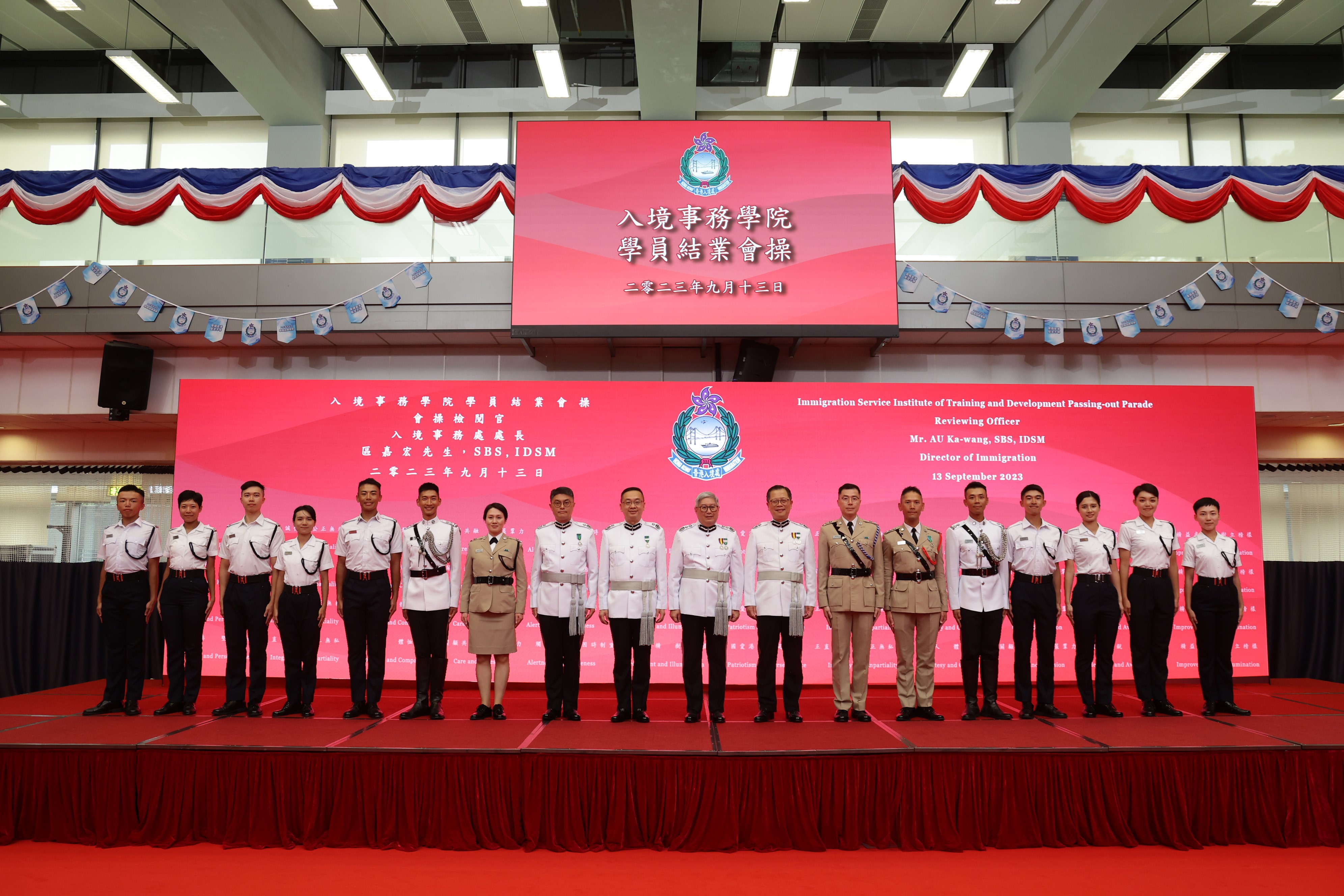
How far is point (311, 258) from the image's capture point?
6.95 metres

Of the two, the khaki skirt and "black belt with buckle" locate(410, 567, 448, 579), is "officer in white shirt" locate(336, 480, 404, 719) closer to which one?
"black belt with buckle" locate(410, 567, 448, 579)

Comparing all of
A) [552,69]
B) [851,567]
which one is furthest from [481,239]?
[851,567]

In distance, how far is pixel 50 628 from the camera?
630 cm

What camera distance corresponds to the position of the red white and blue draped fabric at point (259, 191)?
6.61 m

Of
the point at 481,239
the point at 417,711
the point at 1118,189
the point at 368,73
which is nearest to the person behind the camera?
the point at 417,711

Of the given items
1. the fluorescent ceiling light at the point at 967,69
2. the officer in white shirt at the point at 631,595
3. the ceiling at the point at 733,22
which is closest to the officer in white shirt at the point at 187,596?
the officer in white shirt at the point at 631,595

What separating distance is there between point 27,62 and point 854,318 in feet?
32.9

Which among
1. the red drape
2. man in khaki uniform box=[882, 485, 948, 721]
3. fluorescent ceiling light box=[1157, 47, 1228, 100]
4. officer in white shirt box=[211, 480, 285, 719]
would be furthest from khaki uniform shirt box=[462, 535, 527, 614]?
fluorescent ceiling light box=[1157, 47, 1228, 100]

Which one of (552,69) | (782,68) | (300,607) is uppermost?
(782,68)

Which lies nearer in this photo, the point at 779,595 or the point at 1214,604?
the point at 779,595

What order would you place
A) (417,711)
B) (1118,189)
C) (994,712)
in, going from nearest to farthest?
(994,712) < (417,711) < (1118,189)

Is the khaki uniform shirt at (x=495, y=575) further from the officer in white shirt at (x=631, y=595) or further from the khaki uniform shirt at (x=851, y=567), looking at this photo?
the khaki uniform shirt at (x=851, y=567)

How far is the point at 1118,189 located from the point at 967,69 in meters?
2.02

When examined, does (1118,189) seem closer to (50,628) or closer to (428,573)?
(428,573)
